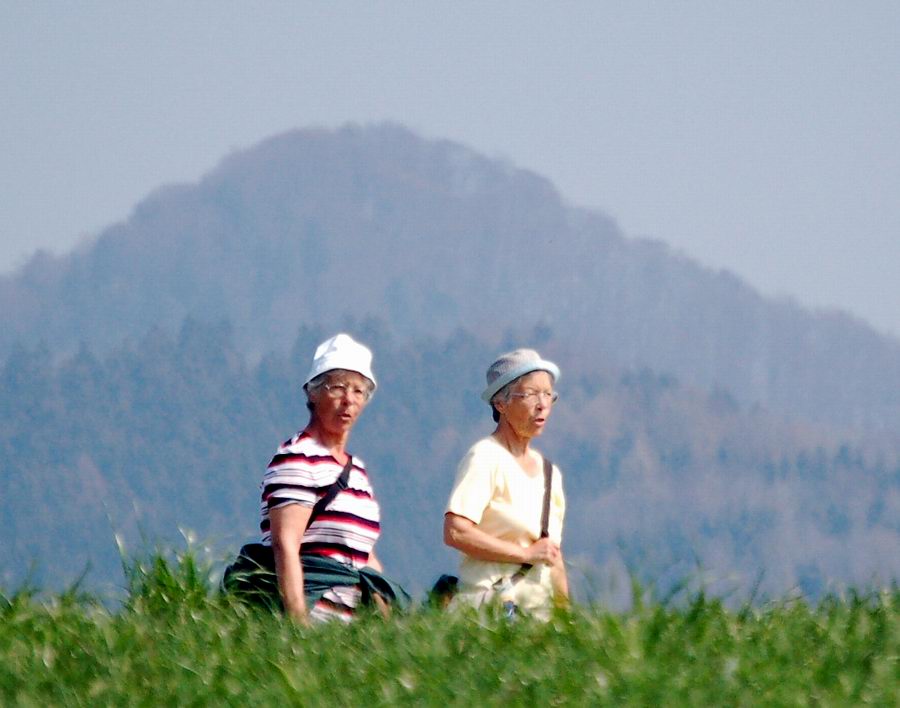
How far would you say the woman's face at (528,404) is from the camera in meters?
7.74

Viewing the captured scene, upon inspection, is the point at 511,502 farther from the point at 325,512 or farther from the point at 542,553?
the point at 325,512

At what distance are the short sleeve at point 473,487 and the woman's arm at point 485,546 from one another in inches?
1.3

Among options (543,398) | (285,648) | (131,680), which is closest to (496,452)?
(543,398)

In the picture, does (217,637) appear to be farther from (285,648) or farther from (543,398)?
(543,398)

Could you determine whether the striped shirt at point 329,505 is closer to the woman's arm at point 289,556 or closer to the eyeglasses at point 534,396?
the woman's arm at point 289,556

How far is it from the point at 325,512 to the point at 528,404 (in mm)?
→ 992

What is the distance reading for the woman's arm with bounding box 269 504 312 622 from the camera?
725 cm

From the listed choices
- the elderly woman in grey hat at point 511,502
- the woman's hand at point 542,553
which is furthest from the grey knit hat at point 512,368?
the woman's hand at point 542,553

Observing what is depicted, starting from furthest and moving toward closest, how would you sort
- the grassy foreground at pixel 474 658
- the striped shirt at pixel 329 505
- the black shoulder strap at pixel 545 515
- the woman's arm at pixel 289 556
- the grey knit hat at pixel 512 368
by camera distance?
the grey knit hat at pixel 512 368, the black shoulder strap at pixel 545 515, the striped shirt at pixel 329 505, the woman's arm at pixel 289 556, the grassy foreground at pixel 474 658

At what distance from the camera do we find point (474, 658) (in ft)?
20.6

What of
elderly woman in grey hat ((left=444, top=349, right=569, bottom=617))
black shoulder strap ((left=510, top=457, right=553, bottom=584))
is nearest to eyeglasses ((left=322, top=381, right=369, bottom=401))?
elderly woman in grey hat ((left=444, top=349, right=569, bottom=617))

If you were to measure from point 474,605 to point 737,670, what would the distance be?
1659mm

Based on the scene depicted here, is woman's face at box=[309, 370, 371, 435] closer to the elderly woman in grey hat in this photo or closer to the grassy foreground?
the elderly woman in grey hat

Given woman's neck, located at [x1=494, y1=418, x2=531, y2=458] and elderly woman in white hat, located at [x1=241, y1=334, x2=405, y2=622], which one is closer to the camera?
elderly woman in white hat, located at [x1=241, y1=334, x2=405, y2=622]
